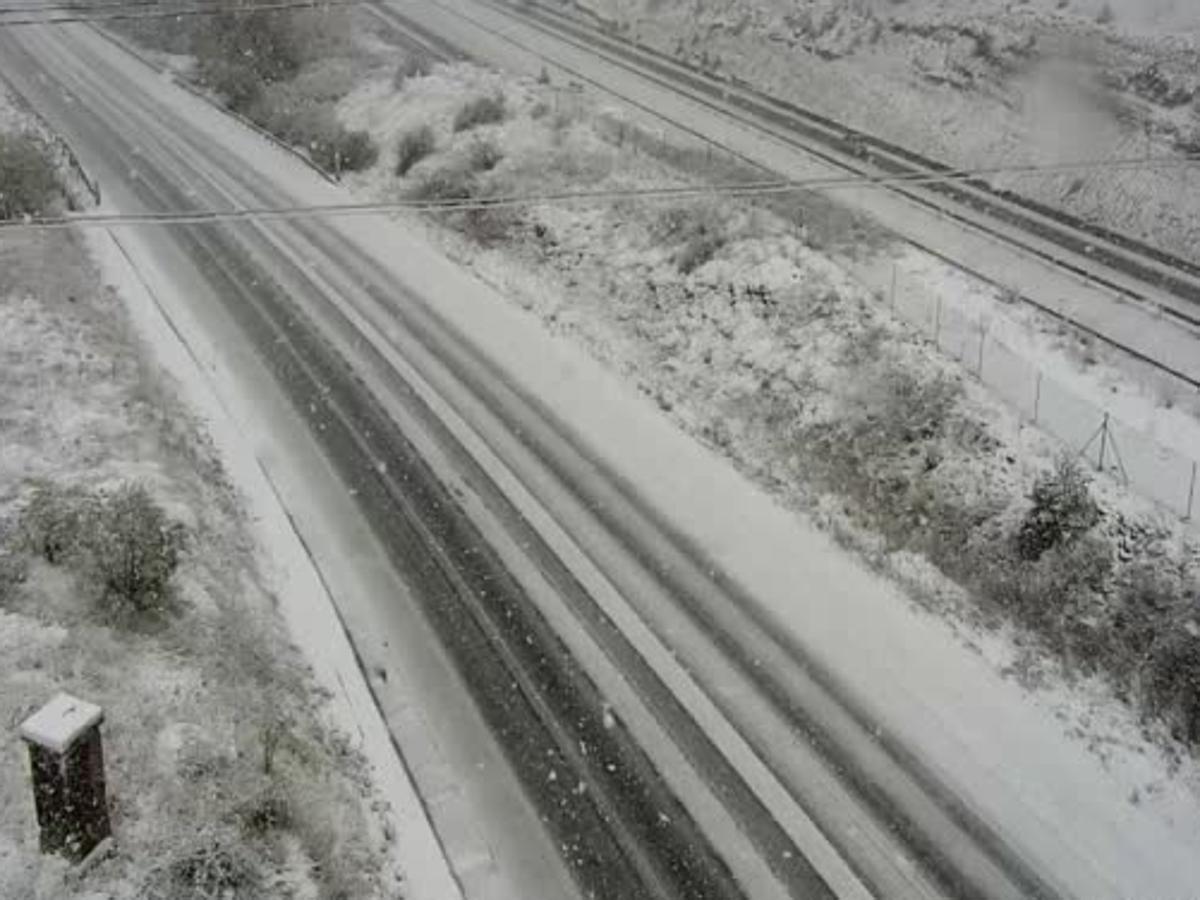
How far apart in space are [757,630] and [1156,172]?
2025cm

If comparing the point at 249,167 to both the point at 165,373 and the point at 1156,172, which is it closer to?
the point at 165,373

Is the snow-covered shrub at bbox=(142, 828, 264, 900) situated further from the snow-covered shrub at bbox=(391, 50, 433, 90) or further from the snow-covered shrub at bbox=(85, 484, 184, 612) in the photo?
the snow-covered shrub at bbox=(391, 50, 433, 90)

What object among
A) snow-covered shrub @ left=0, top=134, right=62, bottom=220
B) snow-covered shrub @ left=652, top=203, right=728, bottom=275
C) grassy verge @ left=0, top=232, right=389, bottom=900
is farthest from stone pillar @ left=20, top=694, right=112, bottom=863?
snow-covered shrub @ left=0, top=134, right=62, bottom=220

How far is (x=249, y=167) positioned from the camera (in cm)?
3734

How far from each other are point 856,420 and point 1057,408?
3.44 meters

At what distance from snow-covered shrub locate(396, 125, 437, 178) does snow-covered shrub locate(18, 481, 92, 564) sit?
68.0ft

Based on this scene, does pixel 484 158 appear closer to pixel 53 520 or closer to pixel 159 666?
pixel 53 520

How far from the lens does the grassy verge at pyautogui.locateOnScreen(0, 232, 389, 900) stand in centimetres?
1112

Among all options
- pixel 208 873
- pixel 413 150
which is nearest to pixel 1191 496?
pixel 208 873

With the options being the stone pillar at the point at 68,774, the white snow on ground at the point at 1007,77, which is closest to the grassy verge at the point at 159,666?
the stone pillar at the point at 68,774

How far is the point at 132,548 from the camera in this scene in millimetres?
15227

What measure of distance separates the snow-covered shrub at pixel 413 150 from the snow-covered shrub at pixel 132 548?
20.7 m

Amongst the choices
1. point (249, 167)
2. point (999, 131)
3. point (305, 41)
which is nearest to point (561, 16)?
point (305, 41)

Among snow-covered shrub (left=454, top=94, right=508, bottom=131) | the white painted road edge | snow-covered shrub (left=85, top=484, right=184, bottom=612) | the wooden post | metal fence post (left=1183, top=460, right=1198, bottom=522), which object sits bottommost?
the white painted road edge
